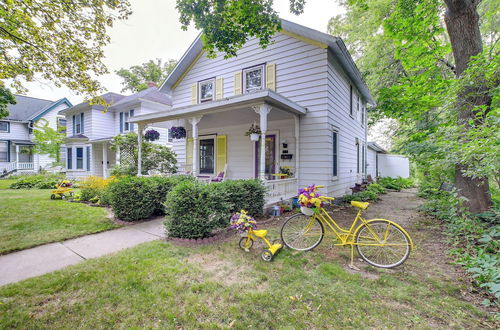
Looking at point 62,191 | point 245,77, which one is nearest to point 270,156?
point 245,77

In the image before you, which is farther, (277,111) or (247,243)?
(277,111)

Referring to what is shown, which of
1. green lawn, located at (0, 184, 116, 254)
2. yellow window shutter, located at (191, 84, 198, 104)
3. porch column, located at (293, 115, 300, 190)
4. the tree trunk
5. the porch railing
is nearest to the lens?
green lawn, located at (0, 184, 116, 254)

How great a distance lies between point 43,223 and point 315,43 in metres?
8.80

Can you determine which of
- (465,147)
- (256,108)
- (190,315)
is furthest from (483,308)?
(256,108)

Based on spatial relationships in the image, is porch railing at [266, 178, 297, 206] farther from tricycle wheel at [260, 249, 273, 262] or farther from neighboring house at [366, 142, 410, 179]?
neighboring house at [366, 142, 410, 179]

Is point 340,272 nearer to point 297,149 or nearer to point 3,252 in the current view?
point 297,149

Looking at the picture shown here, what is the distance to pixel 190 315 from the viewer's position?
212cm

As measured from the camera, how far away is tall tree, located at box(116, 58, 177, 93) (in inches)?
1000

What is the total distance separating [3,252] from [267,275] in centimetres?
432

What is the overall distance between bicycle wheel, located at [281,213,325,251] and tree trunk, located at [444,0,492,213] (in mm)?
3729

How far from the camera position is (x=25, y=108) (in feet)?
65.8

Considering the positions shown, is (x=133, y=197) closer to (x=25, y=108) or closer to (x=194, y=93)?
(x=194, y=93)

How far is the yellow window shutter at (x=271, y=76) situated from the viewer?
305 inches

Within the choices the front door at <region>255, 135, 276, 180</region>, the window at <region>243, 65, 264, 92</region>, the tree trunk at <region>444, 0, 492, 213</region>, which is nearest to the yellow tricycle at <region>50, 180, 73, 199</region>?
the front door at <region>255, 135, 276, 180</region>
